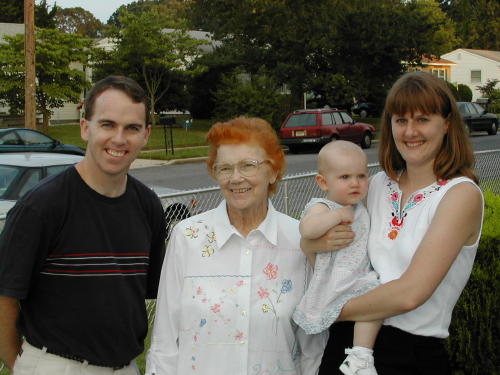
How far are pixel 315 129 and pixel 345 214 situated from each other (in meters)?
20.9

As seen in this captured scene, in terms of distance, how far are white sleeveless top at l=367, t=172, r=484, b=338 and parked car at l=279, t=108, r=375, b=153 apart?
20866 millimetres

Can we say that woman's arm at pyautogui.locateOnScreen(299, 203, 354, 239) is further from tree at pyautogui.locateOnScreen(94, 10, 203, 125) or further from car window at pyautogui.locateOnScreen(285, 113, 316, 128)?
tree at pyautogui.locateOnScreen(94, 10, 203, 125)

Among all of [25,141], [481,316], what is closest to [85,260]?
[481,316]

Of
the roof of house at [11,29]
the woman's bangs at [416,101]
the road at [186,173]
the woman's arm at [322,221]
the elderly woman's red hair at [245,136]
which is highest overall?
the roof of house at [11,29]

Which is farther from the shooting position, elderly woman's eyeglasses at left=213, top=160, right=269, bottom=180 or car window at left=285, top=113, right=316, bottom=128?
car window at left=285, top=113, right=316, bottom=128

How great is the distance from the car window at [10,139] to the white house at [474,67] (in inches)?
2161

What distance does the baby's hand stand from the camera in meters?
2.65

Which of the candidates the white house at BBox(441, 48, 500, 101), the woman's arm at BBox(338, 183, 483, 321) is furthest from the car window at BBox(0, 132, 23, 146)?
the white house at BBox(441, 48, 500, 101)

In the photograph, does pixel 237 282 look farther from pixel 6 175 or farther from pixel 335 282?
pixel 6 175

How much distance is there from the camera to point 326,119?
78.3 ft

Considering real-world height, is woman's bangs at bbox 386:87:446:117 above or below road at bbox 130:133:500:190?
above

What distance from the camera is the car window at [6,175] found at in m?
7.50

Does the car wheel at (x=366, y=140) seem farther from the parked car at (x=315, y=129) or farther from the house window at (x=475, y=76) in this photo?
the house window at (x=475, y=76)

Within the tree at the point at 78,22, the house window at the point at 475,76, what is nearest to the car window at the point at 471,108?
the house window at the point at 475,76
